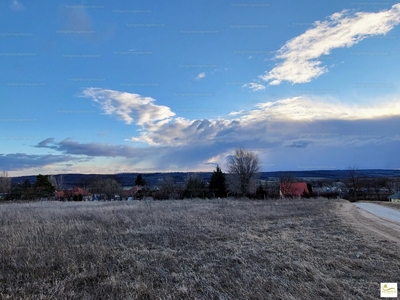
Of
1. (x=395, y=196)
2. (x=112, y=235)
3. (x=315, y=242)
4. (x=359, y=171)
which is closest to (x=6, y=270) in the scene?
(x=112, y=235)

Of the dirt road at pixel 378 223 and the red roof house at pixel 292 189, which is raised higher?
the dirt road at pixel 378 223

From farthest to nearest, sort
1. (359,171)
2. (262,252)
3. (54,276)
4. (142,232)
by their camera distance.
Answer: (359,171)
(142,232)
(262,252)
(54,276)

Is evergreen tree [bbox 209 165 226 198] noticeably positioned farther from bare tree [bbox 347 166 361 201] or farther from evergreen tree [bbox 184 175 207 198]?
bare tree [bbox 347 166 361 201]

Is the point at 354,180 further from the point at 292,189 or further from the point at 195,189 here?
the point at 195,189

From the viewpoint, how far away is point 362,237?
10.2 m

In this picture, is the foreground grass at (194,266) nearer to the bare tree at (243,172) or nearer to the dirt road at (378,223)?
the dirt road at (378,223)

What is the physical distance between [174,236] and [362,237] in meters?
6.65

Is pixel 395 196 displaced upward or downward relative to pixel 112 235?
downward

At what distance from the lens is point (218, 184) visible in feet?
184

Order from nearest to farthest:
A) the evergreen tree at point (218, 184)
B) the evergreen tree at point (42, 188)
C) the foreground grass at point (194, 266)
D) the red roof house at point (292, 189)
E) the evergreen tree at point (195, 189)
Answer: the foreground grass at point (194, 266) < the evergreen tree at point (42, 188) < the evergreen tree at point (195, 189) < the evergreen tree at point (218, 184) < the red roof house at point (292, 189)

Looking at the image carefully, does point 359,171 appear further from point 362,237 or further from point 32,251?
point 32,251

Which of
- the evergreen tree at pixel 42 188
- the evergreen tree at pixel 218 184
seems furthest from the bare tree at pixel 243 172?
the evergreen tree at pixel 42 188

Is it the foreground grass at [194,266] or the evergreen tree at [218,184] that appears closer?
the foreground grass at [194,266]

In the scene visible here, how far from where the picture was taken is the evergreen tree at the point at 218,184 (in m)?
55.5
